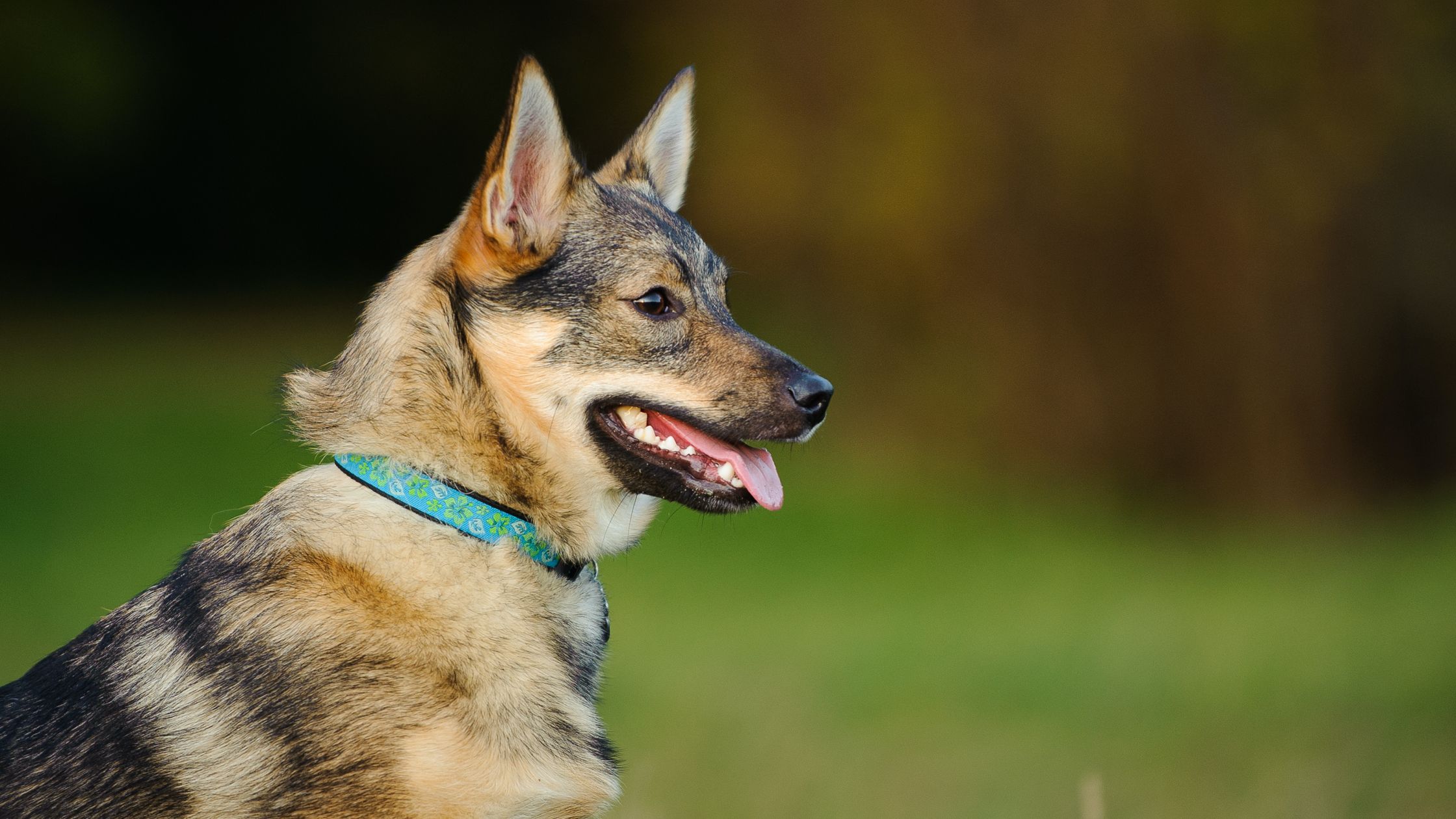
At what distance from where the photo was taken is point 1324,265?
12.7 m

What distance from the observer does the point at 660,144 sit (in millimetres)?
4902

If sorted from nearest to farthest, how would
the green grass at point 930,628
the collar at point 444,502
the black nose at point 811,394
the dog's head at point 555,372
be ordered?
the collar at point 444,502
the dog's head at point 555,372
the black nose at point 811,394
the green grass at point 930,628

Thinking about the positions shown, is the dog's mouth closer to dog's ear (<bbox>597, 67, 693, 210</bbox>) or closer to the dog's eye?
the dog's eye

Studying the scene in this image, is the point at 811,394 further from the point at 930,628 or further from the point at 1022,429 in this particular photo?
the point at 1022,429

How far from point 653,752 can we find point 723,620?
3690mm

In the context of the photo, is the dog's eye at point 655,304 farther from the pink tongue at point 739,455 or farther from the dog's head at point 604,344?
the pink tongue at point 739,455

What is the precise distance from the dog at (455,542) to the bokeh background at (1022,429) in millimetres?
2123

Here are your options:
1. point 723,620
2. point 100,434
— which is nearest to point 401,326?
point 723,620

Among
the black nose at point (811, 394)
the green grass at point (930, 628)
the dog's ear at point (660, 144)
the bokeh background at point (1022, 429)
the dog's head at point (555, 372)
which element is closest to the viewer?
the dog's head at point (555, 372)

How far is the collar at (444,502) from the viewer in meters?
3.68

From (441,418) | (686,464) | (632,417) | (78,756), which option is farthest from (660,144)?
(78,756)

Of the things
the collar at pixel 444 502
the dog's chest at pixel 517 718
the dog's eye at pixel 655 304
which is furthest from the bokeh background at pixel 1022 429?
the dog's eye at pixel 655 304

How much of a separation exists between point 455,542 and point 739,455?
0.87 meters

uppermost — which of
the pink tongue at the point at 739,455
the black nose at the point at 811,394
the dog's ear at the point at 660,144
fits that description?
the dog's ear at the point at 660,144
